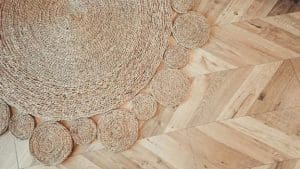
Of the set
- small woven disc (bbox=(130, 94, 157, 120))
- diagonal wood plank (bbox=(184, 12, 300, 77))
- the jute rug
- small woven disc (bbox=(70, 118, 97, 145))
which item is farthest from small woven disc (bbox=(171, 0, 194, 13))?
small woven disc (bbox=(70, 118, 97, 145))

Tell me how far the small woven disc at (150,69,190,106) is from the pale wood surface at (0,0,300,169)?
0.08ft

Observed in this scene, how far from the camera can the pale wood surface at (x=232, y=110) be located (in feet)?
3.44

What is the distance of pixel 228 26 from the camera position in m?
1.20

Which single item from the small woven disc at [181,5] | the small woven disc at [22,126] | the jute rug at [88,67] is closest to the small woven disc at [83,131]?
the jute rug at [88,67]

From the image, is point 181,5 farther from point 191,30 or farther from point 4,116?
point 4,116

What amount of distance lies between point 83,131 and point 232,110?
0.42 m

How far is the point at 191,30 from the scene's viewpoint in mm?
1167

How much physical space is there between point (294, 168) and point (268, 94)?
0.22 metres

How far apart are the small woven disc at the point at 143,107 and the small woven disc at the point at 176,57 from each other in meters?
0.12

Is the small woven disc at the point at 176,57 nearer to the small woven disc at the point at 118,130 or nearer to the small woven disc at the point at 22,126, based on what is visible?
the small woven disc at the point at 118,130

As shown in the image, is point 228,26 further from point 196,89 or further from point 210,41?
point 196,89

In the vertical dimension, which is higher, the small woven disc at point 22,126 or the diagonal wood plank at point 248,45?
the diagonal wood plank at point 248,45

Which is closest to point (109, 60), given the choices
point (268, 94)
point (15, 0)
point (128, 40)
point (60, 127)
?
point (128, 40)

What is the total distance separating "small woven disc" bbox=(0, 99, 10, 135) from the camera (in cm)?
107
